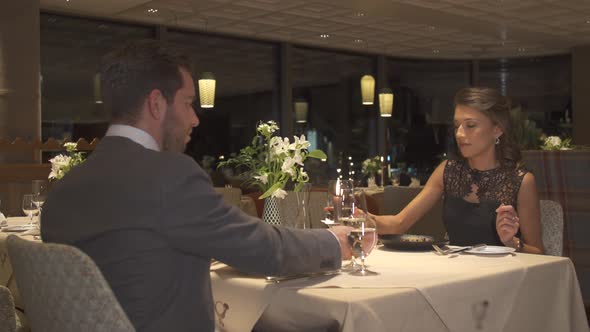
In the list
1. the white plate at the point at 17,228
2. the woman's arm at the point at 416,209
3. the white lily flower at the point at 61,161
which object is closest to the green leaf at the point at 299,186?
the woman's arm at the point at 416,209

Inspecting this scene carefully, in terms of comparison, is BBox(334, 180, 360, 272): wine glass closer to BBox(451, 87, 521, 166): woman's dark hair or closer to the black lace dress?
the black lace dress

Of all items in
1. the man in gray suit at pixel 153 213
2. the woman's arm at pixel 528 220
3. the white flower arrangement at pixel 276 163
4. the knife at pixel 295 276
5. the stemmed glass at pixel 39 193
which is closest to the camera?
the man in gray suit at pixel 153 213

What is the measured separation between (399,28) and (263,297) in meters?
8.22

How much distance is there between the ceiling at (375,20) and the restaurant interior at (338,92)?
0.03 meters

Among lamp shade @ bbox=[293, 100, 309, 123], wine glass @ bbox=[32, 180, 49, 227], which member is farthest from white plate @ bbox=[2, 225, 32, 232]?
lamp shade @ bbox=[293, 100, 309, 123]

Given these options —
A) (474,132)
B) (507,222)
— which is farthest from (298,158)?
(474,132)

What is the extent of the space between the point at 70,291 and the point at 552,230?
222cm

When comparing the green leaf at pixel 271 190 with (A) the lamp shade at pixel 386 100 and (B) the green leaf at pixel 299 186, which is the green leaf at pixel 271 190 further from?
(A) the lamp shade at pixel 386 100

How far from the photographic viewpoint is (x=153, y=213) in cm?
146

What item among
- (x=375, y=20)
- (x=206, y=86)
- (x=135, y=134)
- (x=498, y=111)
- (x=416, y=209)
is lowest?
(x=416, y=209)

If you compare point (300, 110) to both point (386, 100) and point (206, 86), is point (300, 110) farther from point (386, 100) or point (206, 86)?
point (206, 86)

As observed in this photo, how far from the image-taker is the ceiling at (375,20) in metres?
7.93

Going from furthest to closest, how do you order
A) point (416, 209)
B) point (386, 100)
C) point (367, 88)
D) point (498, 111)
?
point (386, 100) → point (367, 88) → point (416, 209) → point (498, 111)

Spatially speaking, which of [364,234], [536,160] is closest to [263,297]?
[364,234]
